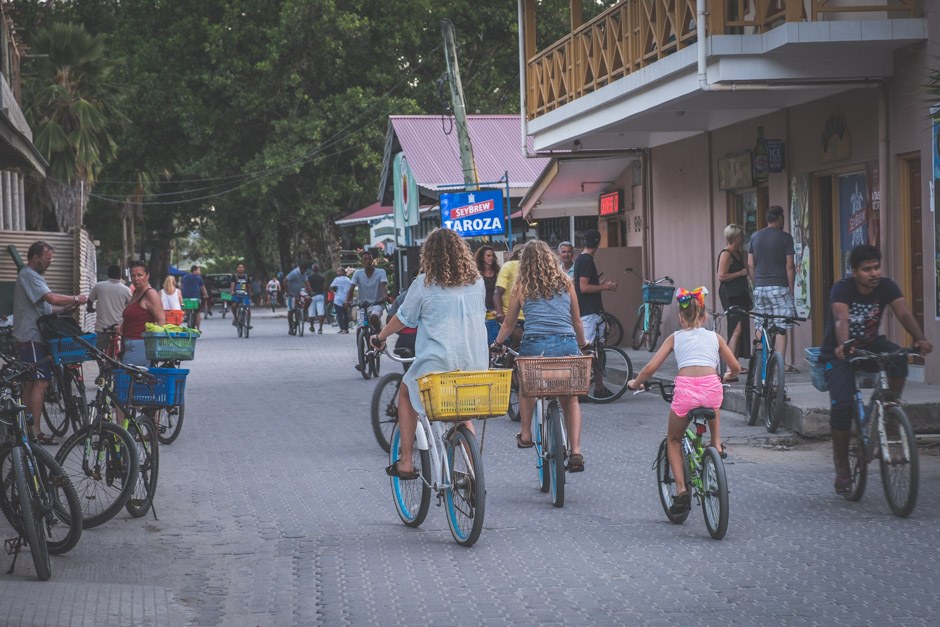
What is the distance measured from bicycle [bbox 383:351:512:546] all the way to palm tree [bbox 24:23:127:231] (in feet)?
105

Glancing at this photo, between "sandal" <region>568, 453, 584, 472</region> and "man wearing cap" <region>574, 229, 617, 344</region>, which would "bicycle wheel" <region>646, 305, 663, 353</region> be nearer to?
"man wearing cap" <region>574, 229, 617, 344</region>

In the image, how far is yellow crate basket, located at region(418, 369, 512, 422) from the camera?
732 centimetres

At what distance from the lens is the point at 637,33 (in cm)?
1772

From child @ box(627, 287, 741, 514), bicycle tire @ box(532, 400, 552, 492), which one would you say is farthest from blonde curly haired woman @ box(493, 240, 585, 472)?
child @ box(627, 287, 741, 514)

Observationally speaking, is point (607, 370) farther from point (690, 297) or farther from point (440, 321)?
point (440, 321)

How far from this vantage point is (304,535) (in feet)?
26.2

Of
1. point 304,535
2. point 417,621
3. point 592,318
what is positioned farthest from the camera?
point 592,318

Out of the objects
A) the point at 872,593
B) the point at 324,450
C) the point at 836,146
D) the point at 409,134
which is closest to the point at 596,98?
the point at 836,146

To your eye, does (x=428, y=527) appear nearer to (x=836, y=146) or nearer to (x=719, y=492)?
(x=719, y=492)

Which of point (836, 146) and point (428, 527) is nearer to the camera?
point (428, 527)

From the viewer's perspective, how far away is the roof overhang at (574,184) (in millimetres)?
24114

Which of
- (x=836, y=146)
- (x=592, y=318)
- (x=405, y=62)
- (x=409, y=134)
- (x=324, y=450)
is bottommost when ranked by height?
(x=324, y=450)

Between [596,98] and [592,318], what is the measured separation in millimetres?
4935

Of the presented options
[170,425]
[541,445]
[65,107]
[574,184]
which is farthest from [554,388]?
[65,107]
